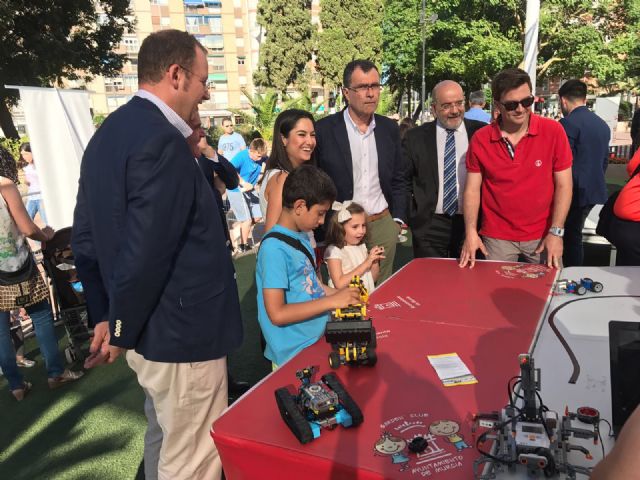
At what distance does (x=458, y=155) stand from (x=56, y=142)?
14.4ft

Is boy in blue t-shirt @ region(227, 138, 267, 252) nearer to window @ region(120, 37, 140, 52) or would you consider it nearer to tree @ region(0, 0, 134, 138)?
tree @ region(0, 0, 134, 138)

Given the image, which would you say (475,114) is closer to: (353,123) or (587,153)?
(587,153)

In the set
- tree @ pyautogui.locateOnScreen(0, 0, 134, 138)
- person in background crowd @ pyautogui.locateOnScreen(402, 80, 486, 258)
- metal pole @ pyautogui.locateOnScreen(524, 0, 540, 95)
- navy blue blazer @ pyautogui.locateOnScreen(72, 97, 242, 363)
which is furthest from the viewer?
tree @ pyautogui.locateOnScreen(0, 0, 134, 138)

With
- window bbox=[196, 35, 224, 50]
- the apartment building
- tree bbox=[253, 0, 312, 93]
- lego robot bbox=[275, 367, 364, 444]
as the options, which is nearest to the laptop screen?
lego robot bbox=[275, 367, 364, 444]

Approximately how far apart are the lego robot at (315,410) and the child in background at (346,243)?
1637 mm

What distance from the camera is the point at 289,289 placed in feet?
7.32

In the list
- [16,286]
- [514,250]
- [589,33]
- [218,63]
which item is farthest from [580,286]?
[218,63]

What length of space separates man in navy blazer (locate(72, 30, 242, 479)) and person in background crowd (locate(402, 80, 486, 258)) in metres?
2.33

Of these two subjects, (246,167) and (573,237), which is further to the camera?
(246,167)

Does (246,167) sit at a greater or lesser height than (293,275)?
greater

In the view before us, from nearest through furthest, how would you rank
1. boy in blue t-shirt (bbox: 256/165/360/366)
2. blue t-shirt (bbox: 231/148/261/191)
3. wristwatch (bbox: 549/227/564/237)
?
boy in blue t-shirt (bbox: 256/165/360/366) → wristwatch (bbox: 549/227/564/237) → blue t-shirt (bbox: 231/148/261/191)

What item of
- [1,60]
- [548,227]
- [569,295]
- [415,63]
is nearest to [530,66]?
[548,227]

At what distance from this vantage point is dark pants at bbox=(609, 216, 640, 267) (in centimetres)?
294

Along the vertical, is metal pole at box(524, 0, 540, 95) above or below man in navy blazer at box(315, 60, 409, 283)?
above
